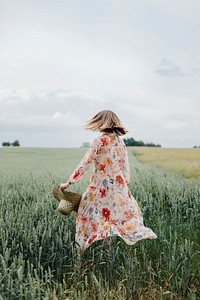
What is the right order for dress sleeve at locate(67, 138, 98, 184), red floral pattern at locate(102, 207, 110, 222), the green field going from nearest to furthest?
the green field
dress sleeve at locate(67, 138, 98, 184)
red floral pattern at locate(102, 207, 110, 222)

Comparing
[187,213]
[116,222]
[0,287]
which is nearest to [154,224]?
[187,213]

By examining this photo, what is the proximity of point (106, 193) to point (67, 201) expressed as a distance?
0.45 metres

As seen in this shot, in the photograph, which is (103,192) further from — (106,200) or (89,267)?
(89,267)

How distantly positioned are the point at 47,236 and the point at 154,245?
4.00 ft

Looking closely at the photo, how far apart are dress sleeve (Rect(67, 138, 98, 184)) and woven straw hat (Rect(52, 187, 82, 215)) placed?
0.16 meters

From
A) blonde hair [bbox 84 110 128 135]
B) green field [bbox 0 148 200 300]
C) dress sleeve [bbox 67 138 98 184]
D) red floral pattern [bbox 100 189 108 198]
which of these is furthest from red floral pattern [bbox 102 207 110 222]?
blonde hair [bbox 84 110 128 135]

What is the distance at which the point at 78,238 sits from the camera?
5.29m

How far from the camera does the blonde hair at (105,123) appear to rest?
5.23 m

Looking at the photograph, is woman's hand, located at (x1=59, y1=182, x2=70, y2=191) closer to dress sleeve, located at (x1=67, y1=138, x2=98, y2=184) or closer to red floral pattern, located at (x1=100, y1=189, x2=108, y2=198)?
dress sleeve, located at (x1=67, y1=138, x2=98, y2=184)

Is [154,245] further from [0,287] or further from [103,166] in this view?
[0,287]

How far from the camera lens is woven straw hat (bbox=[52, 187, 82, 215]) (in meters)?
5.20

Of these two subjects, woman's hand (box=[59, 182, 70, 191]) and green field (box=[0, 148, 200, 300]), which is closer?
green field (box=[0, 148, 200, 300])

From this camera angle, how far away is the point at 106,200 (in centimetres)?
529

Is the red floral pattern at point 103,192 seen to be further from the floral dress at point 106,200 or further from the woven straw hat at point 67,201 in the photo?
the woven straw hat at point 67,201
